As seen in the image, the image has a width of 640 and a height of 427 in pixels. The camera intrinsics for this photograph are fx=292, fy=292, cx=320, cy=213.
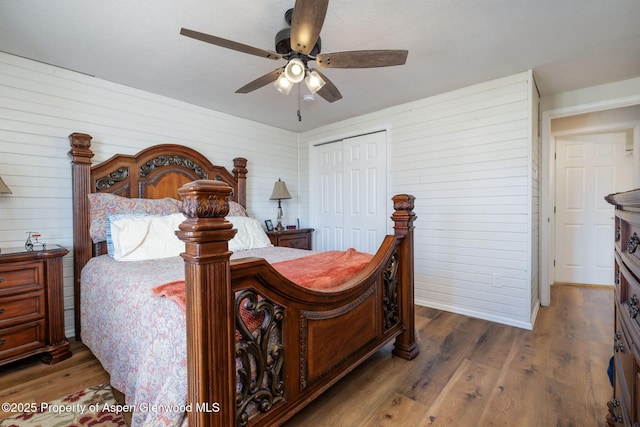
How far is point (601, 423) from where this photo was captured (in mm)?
1515

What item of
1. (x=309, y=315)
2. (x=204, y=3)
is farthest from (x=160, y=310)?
(x=204, y=3)

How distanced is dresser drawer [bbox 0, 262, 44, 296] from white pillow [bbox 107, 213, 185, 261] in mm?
446

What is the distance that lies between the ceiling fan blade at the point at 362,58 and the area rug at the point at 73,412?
2.32 metres

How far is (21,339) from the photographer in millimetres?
2053

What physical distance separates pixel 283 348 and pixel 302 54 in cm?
166

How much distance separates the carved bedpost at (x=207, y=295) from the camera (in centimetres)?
91

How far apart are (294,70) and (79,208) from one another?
2.23m

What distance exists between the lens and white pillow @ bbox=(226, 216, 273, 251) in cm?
279

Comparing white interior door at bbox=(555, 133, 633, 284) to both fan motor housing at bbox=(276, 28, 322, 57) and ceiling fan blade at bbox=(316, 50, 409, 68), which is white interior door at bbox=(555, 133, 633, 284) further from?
fan motor housing at bbox=(276, 28, 322, 57)

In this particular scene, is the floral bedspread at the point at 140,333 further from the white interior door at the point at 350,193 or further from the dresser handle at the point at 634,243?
the white interior door at the point at 350,193

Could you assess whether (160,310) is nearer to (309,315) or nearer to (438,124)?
(309,315)

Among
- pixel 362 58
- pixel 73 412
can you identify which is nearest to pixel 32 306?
pixel 73 412

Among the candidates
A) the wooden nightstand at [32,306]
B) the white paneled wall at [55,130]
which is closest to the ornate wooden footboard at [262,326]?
the wooden nightstand at [32,306]

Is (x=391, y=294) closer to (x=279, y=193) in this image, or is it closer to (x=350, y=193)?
(x=350, y=193)
